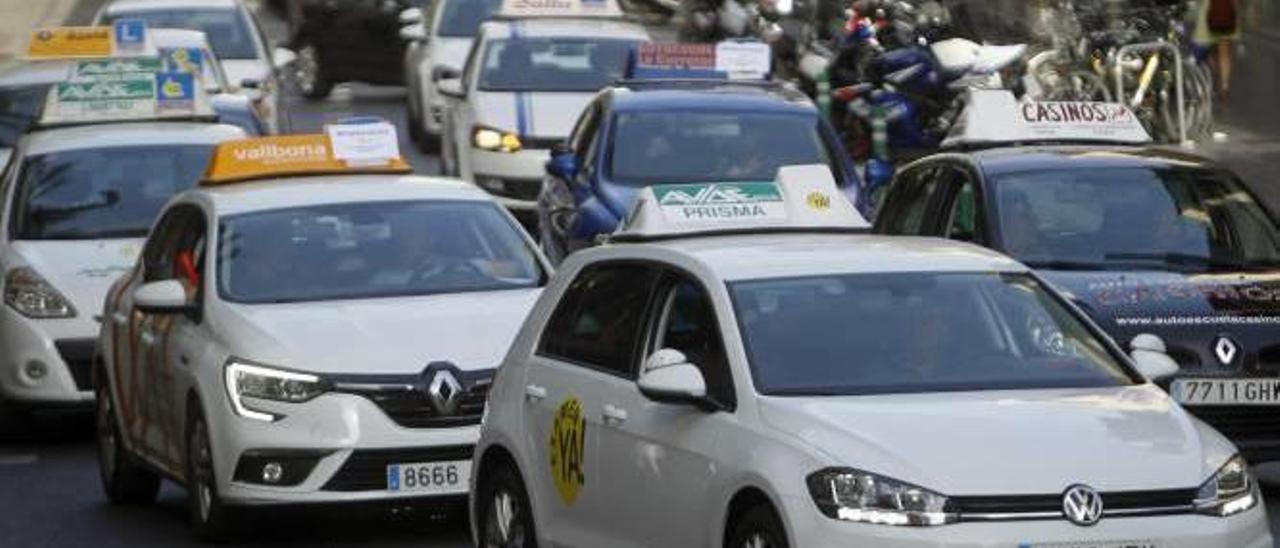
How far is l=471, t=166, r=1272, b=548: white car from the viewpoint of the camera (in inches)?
352

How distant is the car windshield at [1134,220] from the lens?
1447cm

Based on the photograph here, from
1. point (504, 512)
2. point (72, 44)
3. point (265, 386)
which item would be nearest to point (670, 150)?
point (72, 44)

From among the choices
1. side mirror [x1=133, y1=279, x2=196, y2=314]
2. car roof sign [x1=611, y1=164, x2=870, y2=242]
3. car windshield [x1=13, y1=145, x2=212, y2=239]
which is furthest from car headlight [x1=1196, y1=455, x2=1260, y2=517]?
car windshield [x1=13, y1=145, x2=212, y2=239]

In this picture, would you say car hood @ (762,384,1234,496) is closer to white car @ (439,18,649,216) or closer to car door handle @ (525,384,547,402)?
car door handle @ (525,384,547,402)

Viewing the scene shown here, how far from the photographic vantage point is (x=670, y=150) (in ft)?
71.7

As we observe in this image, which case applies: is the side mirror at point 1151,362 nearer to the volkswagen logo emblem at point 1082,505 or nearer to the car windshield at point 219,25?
the volkswagen logo emblem at point 1082,505

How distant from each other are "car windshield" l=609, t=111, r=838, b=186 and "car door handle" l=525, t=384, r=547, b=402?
10.3 meters

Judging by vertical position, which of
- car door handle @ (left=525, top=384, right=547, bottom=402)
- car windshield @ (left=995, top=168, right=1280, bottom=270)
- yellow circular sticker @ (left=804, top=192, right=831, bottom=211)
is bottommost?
car windshield @ (left=995, top=168, right=1280, bottom=270)

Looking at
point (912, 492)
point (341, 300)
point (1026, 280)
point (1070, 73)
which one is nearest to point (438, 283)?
point (341, 300)

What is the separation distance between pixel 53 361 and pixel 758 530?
885 centimetres

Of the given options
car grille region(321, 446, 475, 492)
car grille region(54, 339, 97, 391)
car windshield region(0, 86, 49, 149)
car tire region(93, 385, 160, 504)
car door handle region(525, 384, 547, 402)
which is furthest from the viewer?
car windshield region(0, 86, 49, 149)

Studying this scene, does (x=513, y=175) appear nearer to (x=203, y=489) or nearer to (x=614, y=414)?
(x=203, y=489)

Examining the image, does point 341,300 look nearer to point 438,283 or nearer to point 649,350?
point 438,283

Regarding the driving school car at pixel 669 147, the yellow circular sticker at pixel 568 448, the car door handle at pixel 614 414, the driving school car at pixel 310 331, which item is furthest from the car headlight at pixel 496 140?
the car door handle at pixel 614 414
